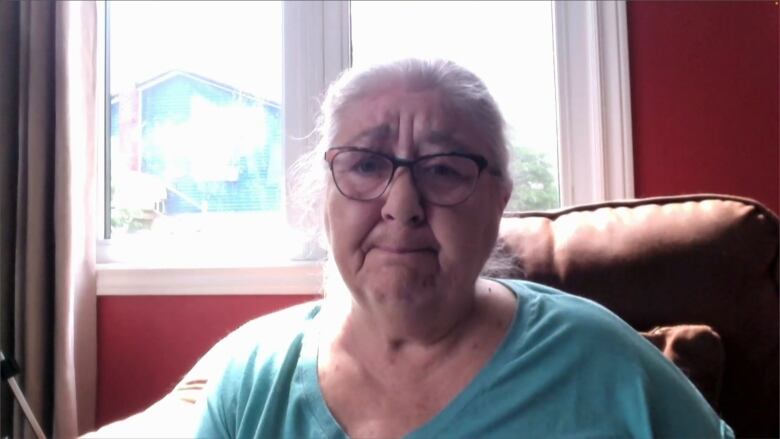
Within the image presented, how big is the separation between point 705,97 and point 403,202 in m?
1.21

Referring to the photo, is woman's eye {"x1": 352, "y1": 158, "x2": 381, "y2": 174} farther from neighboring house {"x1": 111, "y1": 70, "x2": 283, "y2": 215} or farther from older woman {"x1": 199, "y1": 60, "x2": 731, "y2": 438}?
neighboring house {"x1": 111, "y1": 70, "x2": 283, "y2": 215}

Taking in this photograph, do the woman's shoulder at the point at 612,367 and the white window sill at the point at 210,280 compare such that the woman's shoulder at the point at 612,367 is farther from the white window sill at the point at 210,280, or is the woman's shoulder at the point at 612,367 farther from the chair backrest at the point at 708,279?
the white window sill at the point at 210,280

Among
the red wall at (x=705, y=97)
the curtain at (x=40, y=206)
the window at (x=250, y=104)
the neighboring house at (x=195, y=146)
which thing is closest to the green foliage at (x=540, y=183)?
the window at (x=250, y=104)

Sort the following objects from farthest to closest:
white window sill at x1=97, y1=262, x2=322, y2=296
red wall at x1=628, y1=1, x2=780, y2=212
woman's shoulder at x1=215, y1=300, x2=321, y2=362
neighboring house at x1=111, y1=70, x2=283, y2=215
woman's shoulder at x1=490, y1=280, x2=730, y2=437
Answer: neighboring house at x1=111, y1=70, x2=283, y2=215
white window sill at x1=97, y1=262, x2=322, y2=296
red wall at x1=628, y1=1, x2=780, y2=212
woman's shoulder at x1=215, y1=300, x2=321, y2=362
woman's shoulder at x1=490, y1=280, x2=730, y2=437

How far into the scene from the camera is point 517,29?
6.13ft

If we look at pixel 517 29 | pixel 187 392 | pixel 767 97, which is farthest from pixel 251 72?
pixel 767 97

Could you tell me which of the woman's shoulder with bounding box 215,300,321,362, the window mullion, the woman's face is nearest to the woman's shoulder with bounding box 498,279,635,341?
the woman's face

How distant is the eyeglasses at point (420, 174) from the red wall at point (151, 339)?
102 cm

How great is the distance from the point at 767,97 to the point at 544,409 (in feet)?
4.15

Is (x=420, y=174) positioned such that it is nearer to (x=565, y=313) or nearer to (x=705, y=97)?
(x=565, y=313)

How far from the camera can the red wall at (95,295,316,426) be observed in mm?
1813

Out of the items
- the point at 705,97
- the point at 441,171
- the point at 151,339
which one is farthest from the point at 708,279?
the point at 151,339

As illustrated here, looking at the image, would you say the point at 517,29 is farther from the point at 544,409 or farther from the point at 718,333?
the point at 544,409

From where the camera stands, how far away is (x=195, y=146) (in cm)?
198
